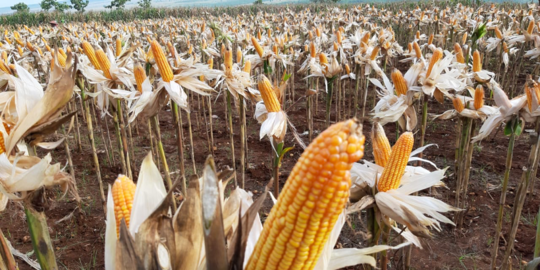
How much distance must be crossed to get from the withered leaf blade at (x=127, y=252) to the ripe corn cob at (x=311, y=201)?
1.03ft

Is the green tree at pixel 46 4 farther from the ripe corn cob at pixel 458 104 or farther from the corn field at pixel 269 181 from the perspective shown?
the ripe corn cob at pixel 458 104

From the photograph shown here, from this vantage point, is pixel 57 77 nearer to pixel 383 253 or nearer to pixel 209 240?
pixel 209 240

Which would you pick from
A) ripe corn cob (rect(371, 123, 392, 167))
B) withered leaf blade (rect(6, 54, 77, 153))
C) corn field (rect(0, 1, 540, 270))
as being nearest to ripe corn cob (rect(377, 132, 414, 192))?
corn field (rect(0, 1, 540, 270))

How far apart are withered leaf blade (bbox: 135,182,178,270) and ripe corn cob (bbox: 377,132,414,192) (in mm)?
991

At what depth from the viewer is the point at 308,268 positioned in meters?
1.00

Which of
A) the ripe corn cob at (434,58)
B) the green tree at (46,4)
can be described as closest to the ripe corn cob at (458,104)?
the ripe corn cob at (434,58)

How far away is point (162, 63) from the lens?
118 inches

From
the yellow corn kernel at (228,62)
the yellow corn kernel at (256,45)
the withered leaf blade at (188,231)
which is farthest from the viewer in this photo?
the yellow corn kernel at (256,45)

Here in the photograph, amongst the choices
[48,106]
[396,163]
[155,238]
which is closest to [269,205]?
[396,163]

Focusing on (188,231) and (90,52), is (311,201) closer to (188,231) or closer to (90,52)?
(188,231)

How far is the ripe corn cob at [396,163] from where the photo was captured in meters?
1.54

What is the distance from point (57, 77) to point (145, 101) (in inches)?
61.2

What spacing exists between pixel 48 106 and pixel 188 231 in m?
0.83

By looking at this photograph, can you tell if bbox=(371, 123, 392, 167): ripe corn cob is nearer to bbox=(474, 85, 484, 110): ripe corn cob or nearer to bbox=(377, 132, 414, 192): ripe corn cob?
bbox=(377, 132, 414, 192): ripe corn cob
